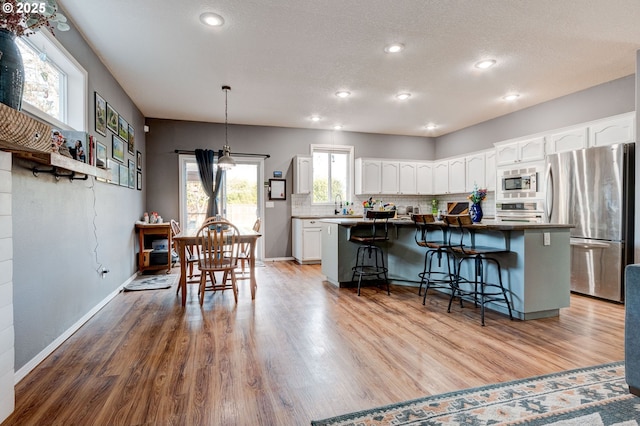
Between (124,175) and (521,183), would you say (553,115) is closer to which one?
(521,183)

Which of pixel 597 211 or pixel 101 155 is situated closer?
pixel 101 155

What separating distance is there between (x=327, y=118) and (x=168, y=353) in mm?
4808

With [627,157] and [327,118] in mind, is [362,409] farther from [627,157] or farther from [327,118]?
[327,118]

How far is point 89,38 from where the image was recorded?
3.23 metres

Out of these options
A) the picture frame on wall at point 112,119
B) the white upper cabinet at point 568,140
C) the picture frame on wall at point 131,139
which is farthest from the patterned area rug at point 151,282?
the white upper cabinet at point 568,140

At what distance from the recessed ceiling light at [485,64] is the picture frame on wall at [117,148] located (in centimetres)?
438

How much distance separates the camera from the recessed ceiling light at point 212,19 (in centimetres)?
284

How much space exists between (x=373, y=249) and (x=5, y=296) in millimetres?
3721

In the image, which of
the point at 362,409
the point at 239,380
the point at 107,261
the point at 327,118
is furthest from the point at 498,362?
the point at 327,118

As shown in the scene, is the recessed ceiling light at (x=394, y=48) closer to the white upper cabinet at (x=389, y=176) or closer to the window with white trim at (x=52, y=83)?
the window with white trim at (x=52, y=83)

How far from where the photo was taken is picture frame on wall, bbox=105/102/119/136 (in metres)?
3.89

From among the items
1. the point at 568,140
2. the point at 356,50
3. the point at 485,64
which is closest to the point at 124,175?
the point at 356,50

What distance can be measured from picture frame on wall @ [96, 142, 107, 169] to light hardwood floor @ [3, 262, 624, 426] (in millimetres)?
1506

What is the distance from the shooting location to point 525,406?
1.78m
